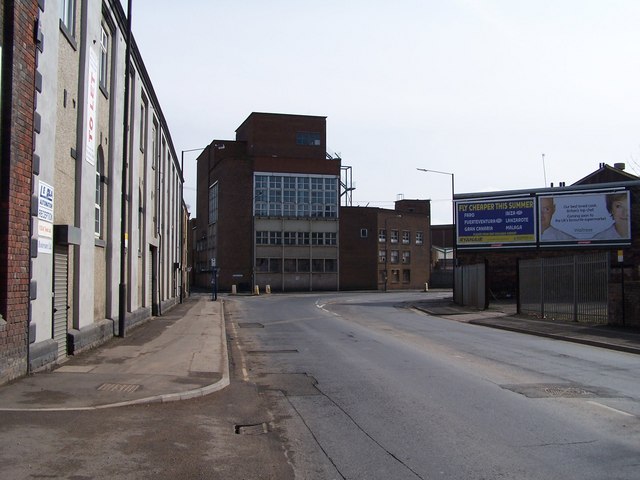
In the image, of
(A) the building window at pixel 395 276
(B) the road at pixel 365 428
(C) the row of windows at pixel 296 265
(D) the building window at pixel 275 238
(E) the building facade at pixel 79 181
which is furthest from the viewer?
(A) the building window at pixel 395 276

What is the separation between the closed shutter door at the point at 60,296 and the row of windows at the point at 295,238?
186ft

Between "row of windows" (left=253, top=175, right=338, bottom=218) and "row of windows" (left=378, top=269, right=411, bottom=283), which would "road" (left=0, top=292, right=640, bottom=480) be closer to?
"row of windows" (left=253, top=175, right=338, bottom=218)

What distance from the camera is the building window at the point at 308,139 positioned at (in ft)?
249

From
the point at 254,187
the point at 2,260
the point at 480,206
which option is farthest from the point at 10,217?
the point at 254,187

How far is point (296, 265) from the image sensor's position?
232ft

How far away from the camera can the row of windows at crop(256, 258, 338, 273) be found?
69.2m

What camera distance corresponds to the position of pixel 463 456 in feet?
20.6

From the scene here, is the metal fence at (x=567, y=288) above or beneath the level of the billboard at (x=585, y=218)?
beneath

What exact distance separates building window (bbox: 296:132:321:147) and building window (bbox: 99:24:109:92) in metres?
59.1

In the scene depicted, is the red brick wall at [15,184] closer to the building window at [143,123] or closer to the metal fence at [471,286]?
the building window at [143,123]

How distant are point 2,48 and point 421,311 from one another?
28969mm

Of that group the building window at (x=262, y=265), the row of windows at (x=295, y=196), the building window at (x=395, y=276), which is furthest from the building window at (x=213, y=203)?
the building window at (x=395, y=276)

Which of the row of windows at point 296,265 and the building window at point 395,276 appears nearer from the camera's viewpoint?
the row of windows at point 296,265

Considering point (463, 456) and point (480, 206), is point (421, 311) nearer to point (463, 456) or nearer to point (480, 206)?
point (480, 206)
